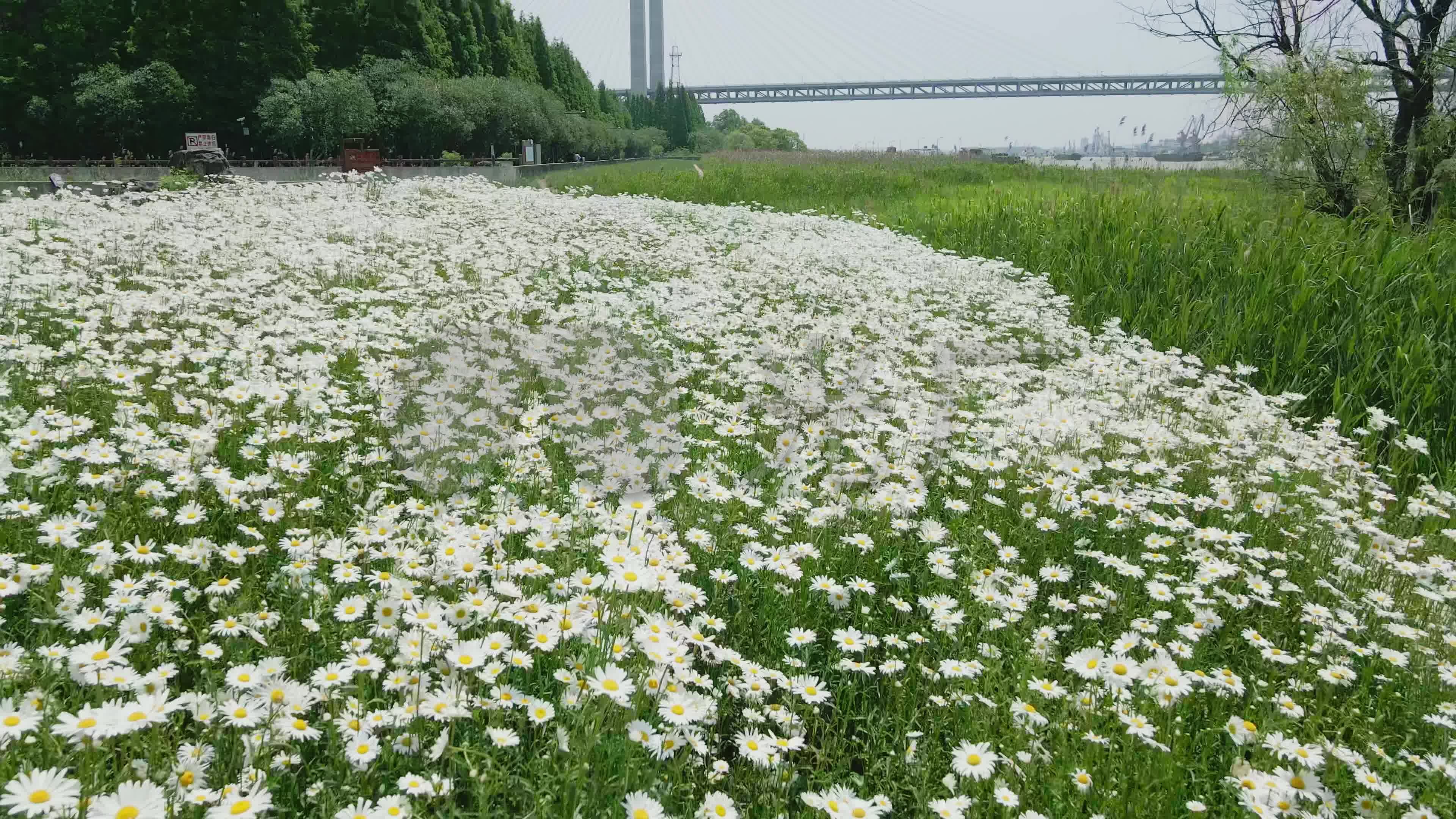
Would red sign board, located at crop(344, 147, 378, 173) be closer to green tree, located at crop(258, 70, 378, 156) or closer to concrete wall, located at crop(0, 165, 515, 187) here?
concrete wall, located at crop(0, 165, 515, 187)

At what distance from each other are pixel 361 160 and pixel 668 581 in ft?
89.4

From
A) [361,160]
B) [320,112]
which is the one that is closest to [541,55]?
[320,112]

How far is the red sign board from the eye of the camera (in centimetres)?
2472

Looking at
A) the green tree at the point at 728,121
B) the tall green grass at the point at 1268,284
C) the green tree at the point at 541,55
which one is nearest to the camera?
the tall green grass at the point at 1268,284

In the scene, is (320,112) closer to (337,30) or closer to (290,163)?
(290,163)

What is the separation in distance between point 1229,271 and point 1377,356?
1.97 meters

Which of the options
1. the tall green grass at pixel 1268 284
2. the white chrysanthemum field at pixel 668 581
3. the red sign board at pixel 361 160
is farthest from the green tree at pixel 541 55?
the white chrysanthemum field at pixel 668 581

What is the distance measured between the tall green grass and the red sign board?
17.8 metres

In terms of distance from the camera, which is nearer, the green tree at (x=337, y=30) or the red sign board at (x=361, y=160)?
the red sign board at (x=361, y=160)

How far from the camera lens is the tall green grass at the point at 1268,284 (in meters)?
5.96

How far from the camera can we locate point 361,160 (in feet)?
85.5

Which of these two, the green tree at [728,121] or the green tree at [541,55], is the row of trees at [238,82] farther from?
the green tree at [728,121]

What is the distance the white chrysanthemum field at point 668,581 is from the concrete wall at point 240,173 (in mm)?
15664

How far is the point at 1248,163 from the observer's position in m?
15.7
